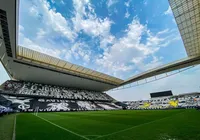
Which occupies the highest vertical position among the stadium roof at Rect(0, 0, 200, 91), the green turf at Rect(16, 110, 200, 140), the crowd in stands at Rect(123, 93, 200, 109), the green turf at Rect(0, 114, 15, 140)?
the stadium roof at Rect(0, 0, 200, 91)

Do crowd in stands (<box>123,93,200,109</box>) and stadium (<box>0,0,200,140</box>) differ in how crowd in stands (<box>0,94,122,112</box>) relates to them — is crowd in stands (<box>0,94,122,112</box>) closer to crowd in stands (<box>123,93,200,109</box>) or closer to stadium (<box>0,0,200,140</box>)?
stadium (<box>0,0,200,140</box>)

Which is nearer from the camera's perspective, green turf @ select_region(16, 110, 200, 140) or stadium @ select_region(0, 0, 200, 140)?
green turf @ select_region(16, 110, 200, 140)

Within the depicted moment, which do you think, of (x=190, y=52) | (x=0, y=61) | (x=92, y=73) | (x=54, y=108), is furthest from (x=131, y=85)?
(x=0, y=61)

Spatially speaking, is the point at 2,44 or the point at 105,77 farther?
the point at 105,77

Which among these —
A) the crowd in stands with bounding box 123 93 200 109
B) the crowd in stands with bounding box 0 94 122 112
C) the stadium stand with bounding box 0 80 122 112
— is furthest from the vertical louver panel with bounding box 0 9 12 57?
the crowd in stands with bounding box 123 93 200 109

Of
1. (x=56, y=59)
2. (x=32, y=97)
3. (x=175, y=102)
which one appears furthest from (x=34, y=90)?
(x=175, y=102)

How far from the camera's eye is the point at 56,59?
86.5ft

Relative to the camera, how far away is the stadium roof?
45.1 feet

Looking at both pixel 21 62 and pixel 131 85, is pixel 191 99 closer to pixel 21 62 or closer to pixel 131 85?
pixel 131 85

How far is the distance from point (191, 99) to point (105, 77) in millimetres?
27485

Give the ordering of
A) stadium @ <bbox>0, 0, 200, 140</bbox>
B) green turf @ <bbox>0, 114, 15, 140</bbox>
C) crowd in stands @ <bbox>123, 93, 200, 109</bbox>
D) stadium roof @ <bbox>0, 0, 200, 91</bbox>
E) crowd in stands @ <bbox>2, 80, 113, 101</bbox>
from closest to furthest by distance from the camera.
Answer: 1. green turf @ <bbox>0, 114, 15, 140</bbox>
2. stadium @ <bbox>0, 0, 200, 140</bbox>
3. stadium roof @ <bbox>0, 0, 200, 91</bbox>
4. crowd in stands @ <bbox>2, 80, 113, 101</bbox>
5. crowd in stands @ <bbox>123, 93, 200, 109</bbox>

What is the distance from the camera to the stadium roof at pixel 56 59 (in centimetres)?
1374

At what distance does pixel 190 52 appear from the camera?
24875mm

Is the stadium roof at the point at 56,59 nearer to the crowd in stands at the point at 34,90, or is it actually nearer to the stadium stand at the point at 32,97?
the crowd in stands at the point at 34,90
